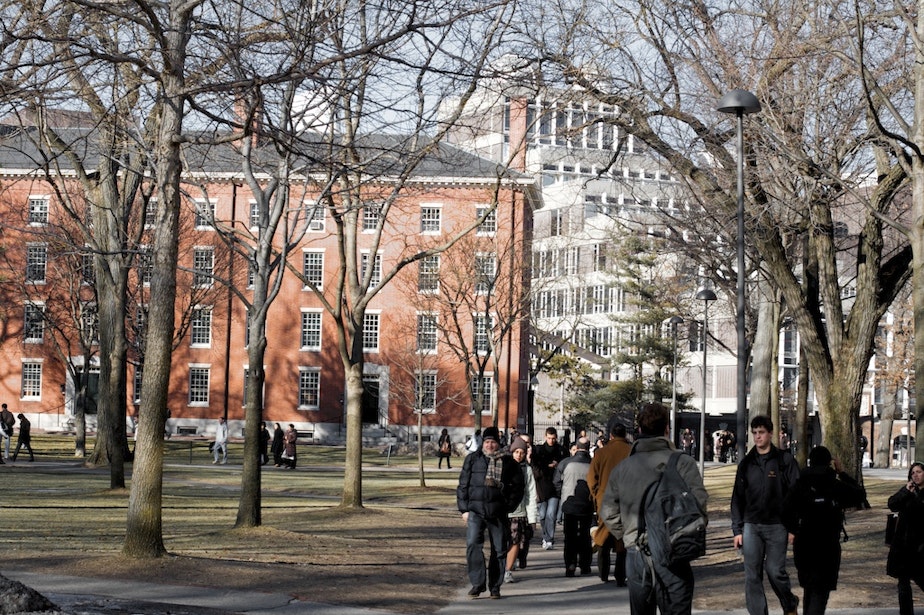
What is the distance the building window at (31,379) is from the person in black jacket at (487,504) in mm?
63554

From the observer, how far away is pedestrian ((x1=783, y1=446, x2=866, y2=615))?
11.4m

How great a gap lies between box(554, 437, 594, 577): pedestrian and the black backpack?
8281 millimetres

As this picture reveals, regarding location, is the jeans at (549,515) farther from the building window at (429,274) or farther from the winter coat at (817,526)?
the building window at (429,274)

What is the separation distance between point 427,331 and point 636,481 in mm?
57753

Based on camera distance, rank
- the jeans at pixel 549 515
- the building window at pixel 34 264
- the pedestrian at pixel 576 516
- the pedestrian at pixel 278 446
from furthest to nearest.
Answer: the building window at pixel 34 264 → the pedestrian at pixel 278 446 → the jeans at pixel 549 515 → the pedestrian at pixel 576 516

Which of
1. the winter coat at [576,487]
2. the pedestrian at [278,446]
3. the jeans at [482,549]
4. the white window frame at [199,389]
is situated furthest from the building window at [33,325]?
the jeans at [482,549]

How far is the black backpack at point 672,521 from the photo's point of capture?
27.7ft

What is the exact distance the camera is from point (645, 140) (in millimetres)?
22984

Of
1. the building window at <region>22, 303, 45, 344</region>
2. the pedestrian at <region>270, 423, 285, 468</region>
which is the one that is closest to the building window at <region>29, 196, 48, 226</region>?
the building window at <region>22, 303, 45, 344</region>

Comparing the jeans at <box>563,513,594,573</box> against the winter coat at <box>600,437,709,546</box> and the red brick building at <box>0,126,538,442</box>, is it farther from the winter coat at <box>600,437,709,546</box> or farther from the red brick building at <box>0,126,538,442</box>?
the red brick building at <box>0,126,538,442</box>

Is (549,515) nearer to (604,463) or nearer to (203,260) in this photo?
(604,463)

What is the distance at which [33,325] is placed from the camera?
67.1 metres

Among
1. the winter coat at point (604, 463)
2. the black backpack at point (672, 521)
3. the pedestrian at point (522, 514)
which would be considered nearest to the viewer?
the black backpack at point (672, 521)

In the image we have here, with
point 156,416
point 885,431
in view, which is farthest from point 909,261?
point 885,431
